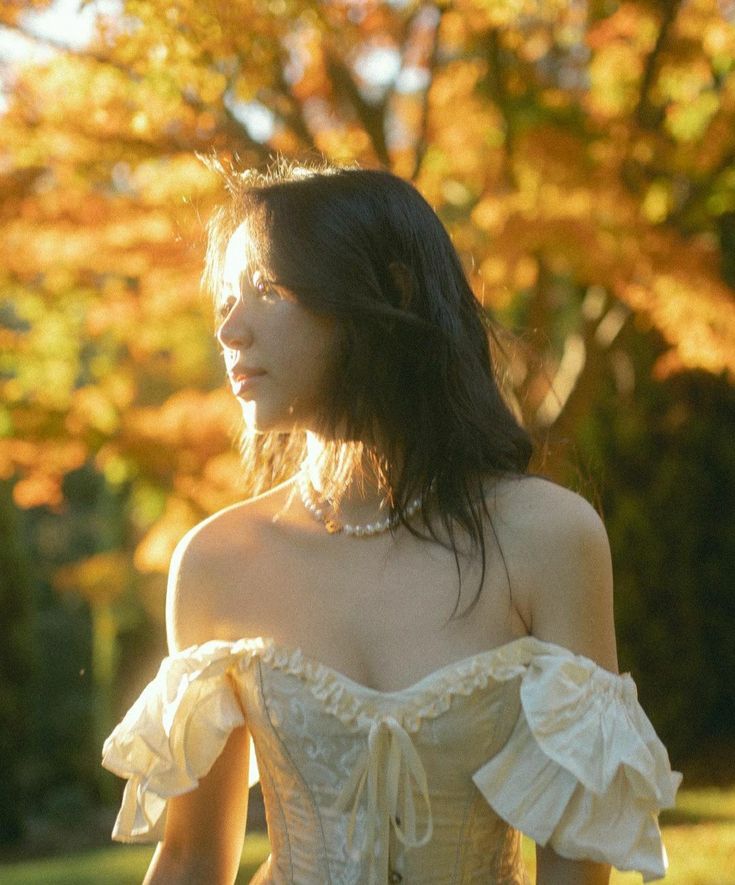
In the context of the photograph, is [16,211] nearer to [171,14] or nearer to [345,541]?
[171,14]

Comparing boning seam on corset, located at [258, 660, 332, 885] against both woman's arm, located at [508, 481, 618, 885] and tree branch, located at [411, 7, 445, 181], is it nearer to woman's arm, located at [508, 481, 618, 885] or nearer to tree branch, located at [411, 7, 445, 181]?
woman's arm, located at [508, 481, 618, 885]

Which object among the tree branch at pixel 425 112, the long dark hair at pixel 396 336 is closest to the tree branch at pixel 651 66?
the tree branch at pixel 425 112

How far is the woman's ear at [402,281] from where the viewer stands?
74.0 inches

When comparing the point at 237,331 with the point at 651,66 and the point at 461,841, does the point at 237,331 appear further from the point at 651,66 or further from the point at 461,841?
the point at 651,66

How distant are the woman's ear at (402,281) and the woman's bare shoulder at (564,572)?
0.35m

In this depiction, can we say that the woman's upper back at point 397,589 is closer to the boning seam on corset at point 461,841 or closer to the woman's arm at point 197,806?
→ the woman's arm at point 197,806

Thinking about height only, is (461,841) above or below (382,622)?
below

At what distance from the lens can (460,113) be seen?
6809 millimetres

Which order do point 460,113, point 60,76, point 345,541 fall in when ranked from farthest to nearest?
1. point 460,113
2. point 60,76
3. point 345,541

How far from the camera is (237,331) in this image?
1875mm

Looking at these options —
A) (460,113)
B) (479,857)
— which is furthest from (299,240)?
(460,113)

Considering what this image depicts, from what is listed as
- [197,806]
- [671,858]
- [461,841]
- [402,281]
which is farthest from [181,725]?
[671,858]

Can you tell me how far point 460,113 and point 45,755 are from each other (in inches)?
387

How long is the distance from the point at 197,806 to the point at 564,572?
0.65m
